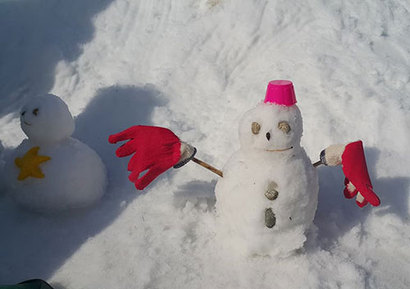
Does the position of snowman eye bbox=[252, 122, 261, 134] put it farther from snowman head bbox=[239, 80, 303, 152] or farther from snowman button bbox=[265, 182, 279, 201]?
snowman button bbox=[265, 182, 279, 201]

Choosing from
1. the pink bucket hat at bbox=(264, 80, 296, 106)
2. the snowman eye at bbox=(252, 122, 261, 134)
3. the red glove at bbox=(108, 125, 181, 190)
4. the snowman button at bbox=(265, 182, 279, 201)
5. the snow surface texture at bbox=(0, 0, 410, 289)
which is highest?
the pink bucket hat at bbox=(264, 80, 296, 106)

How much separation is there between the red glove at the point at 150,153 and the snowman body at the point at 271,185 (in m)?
0.24

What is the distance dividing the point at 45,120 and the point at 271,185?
1.00 m

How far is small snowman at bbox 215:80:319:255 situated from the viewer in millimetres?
1425

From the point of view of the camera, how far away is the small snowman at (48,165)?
180 cm

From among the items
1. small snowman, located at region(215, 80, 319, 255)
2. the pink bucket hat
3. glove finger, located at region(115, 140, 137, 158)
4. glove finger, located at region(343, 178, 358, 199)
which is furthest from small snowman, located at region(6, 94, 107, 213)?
glove finger, located at region(343, 178, 358, 199)

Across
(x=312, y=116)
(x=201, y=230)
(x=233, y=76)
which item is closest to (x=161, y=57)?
(x=233, y=76)

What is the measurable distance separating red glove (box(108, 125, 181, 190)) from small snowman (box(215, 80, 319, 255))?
239mm

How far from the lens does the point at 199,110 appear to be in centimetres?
228

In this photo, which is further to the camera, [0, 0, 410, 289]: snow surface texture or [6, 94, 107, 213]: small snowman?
[6, 94, 107, 213]: small snowman

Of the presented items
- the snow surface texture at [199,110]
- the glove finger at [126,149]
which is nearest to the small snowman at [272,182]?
the snow surface texture at [199,110]

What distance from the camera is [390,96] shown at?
196 centimetres

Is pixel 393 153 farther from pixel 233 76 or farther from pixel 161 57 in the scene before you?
pixel 161 57

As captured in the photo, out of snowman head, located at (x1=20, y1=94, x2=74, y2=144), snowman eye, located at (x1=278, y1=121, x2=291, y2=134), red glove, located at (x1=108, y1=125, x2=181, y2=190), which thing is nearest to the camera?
snowman eye, located at (x1=278, y1=121, x2=291, y2=134)
